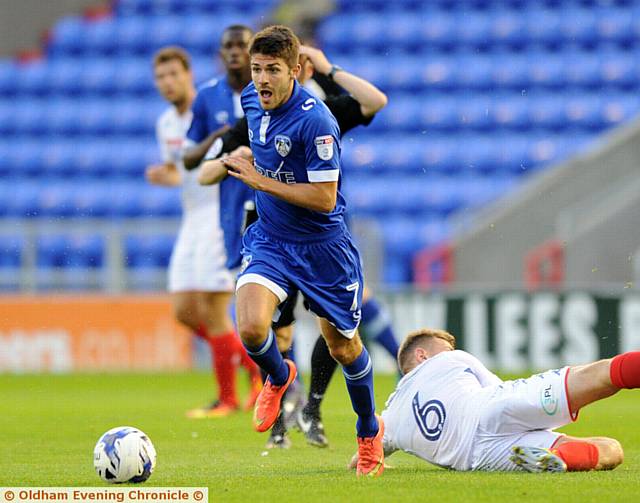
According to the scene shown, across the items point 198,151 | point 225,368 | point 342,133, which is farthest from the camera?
point 225,368

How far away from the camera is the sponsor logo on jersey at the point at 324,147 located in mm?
5465

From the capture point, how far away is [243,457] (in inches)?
250

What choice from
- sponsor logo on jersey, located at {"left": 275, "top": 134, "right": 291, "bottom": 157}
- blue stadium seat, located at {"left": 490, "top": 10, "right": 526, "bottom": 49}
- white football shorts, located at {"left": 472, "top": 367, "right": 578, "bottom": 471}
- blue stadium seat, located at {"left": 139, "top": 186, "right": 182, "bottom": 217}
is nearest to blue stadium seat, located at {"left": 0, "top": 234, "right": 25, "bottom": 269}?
blue stadium seat, located at {"left": 139, "top": 186, "right": 182, "bottom": 217}

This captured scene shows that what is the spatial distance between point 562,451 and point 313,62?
2.45m

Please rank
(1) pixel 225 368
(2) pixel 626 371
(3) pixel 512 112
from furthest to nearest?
(3) pixel 512 112
(1) pixel 225 368
(2) pixel 626 371

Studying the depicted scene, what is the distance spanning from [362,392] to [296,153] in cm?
107

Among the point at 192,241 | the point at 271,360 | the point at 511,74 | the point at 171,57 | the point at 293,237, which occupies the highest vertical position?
the point at 511,74

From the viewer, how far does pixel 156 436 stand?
7.42 metres

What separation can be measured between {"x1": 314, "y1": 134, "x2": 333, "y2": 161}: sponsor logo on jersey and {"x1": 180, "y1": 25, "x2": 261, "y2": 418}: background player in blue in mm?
2137

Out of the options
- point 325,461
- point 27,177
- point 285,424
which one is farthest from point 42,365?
point 325,461

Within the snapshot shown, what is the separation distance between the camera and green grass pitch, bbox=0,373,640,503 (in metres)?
4.80

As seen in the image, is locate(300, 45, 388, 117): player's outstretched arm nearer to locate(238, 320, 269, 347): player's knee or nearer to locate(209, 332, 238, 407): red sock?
locate(238, 320, 269, 347): player's knee

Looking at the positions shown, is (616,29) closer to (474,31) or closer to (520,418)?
(474,31)

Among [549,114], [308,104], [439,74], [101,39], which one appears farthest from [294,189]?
[101,39]
